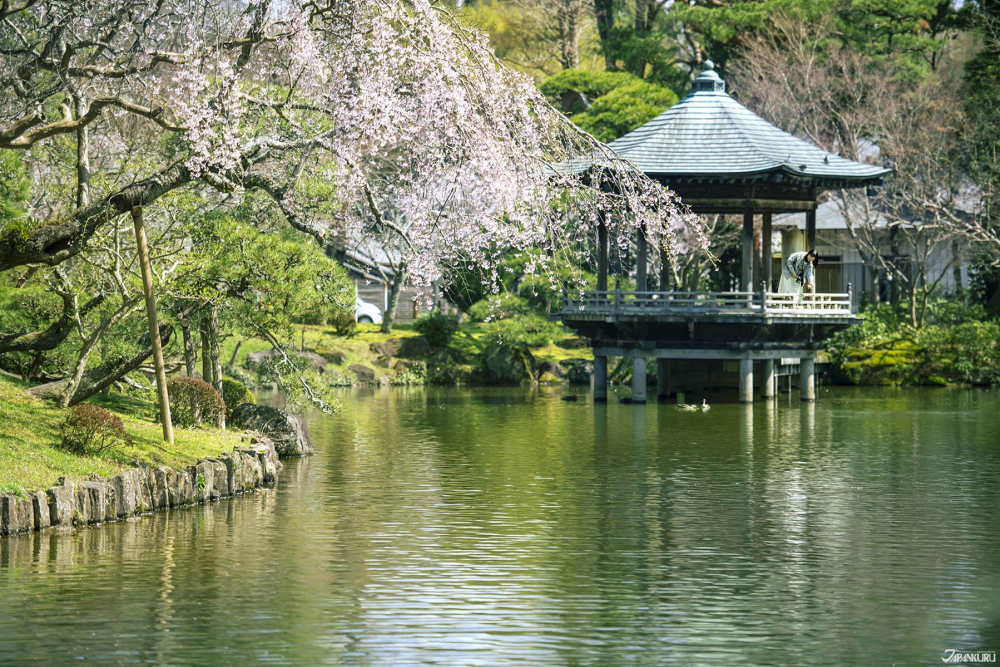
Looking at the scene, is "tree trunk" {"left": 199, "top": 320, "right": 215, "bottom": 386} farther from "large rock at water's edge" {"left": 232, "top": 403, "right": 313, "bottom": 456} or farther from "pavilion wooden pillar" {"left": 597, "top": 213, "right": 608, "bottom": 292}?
"pavilion wooden pillar" {"left": 597, "top": 213, "right": 608, "bottom": 292}

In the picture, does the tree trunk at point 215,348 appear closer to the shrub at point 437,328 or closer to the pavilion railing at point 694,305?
the pavilion railing at point 694,305

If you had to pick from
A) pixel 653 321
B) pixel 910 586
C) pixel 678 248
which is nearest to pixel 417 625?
pixel 910 586

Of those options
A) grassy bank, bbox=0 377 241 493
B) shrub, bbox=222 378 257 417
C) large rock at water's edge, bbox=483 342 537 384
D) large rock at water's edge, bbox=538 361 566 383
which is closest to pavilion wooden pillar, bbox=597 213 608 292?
large rock at water's edge, bbox=483 342 537 384

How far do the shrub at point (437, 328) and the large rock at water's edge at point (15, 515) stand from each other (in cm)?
3657

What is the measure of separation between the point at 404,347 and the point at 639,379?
16.0 metres

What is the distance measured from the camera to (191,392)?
1023 inches

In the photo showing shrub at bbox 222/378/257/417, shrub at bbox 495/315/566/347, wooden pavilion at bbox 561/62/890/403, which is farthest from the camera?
shrub at bbox 495/315/566/347

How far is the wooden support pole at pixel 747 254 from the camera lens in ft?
135

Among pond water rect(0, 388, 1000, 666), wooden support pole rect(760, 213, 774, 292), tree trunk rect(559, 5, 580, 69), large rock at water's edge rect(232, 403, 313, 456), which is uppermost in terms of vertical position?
tree trunk rect(559, 5, 580, 69)

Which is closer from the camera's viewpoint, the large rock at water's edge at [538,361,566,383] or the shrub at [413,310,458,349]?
the large rock at water's edge at [538,361,566,383]

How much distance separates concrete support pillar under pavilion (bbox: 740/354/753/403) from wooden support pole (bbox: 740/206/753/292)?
2.17 meters

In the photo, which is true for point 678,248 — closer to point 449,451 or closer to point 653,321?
point 449,451

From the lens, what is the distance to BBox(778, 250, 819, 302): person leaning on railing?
41875mm

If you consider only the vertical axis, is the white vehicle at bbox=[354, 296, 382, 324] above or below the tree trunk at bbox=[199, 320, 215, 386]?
above
